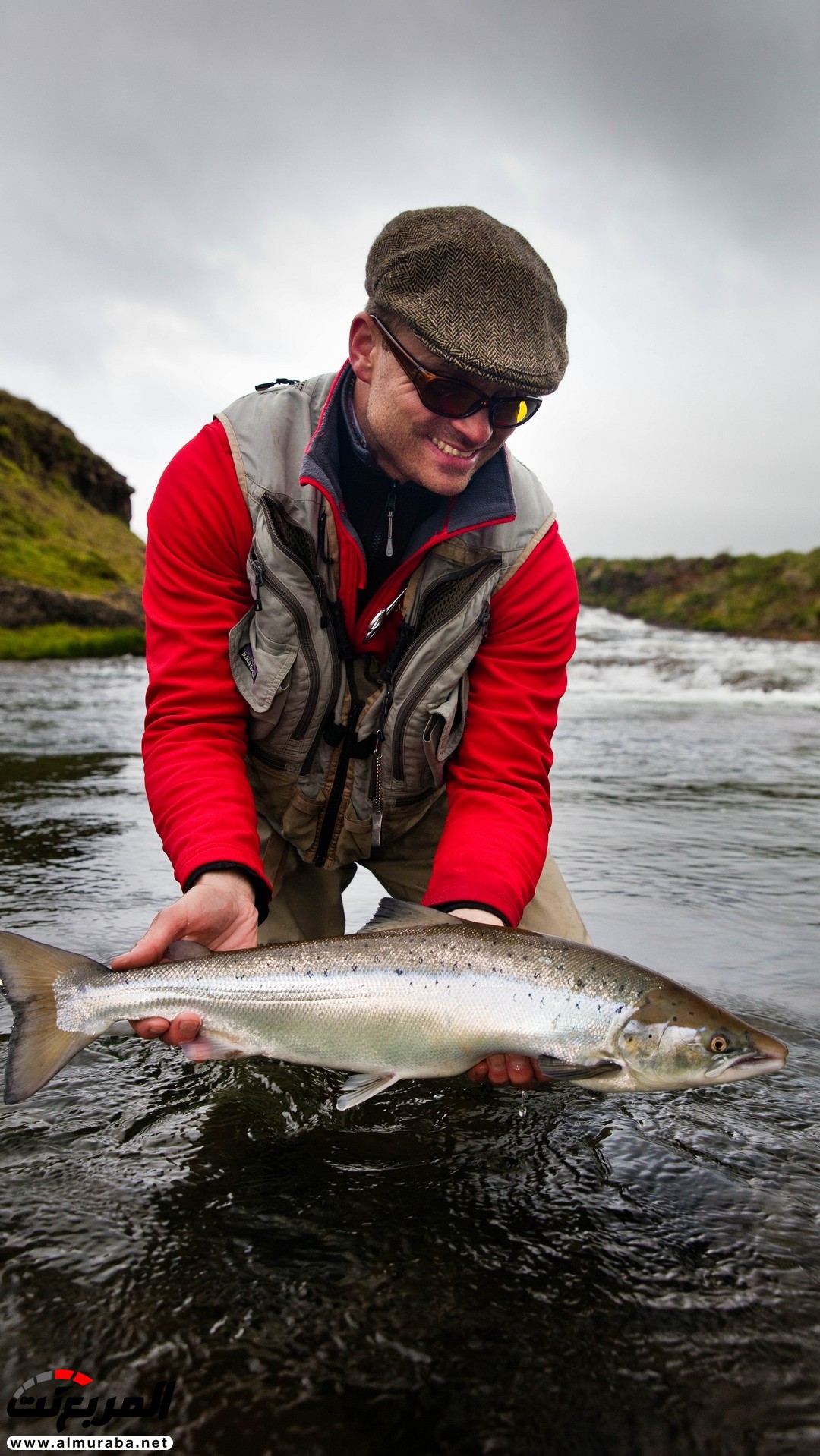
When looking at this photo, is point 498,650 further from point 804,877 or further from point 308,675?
point 804,877

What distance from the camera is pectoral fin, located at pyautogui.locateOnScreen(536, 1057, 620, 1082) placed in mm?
2576

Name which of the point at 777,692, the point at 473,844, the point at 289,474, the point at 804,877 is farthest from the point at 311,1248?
the point at 777,692

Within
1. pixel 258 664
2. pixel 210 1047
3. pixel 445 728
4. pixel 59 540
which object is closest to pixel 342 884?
pixel 445 728

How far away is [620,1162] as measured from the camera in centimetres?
274

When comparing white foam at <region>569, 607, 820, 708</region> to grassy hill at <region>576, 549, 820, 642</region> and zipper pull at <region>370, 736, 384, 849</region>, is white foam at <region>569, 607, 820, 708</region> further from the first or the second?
zipper pull at <region>370, 736, 384, 849</region>

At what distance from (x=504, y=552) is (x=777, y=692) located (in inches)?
785

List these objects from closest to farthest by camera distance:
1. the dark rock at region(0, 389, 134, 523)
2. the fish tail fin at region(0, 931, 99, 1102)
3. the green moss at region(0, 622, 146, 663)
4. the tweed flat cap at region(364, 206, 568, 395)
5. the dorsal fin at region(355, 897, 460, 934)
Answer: the fish tail fin at region(0, 931, 99, 1102) → the dorsal fin at region(355, 897, 460, 934) → the tweed flat cap at region(364, 206, 568, 395) → the green moss at region(0, 622, 146, 663) → the dark rock at region(0, 389, 134, 523)

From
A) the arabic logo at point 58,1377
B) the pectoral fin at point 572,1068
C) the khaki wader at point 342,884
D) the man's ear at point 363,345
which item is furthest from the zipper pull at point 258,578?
the arabic logo at point 58,1377

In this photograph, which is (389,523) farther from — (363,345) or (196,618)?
(196,618)

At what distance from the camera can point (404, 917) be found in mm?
2822

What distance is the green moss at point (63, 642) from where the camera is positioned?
29234 millimetres

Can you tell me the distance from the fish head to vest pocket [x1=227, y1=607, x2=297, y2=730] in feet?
5.08

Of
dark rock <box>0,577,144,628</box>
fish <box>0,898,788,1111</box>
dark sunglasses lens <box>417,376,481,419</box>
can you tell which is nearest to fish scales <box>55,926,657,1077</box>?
fish <box>0,898,788,1111</box>

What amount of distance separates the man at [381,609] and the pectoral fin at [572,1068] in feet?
0.58
